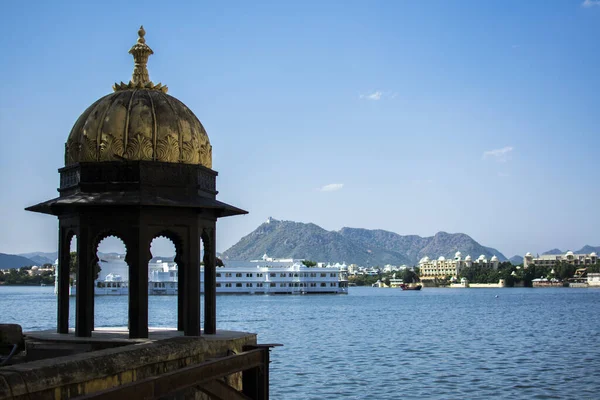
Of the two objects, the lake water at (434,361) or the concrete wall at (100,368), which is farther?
the lake water at (434,361)

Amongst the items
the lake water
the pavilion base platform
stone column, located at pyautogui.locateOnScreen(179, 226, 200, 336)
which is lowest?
the lake water

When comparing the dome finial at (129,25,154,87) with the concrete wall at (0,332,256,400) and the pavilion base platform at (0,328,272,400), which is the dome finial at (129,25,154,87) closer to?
the pavilion base platform at (0,328,272,400)

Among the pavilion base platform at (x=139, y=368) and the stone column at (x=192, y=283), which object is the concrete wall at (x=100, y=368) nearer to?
the pavilion base platform at (x=139, y=368)

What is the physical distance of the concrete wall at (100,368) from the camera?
24.1 ft

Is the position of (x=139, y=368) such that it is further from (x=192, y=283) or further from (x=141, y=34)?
(x=141, y=34)

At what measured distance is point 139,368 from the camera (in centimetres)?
928

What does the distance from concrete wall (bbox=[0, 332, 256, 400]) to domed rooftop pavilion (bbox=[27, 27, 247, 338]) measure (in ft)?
6.02

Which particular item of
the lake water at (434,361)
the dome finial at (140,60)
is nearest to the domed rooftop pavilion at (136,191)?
the dome finial at (140,60)

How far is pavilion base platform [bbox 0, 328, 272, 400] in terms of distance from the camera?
7637 mm

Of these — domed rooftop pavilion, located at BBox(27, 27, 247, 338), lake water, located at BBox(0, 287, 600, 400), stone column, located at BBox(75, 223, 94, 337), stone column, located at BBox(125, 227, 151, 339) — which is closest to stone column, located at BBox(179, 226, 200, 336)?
domed rooftop pavilion, located at BBox(27, 27, 247, 338)

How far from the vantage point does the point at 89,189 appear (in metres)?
12.8

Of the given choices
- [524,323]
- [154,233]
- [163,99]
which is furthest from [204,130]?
[524,323]

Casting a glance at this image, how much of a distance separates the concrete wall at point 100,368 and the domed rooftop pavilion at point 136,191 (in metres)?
1.83

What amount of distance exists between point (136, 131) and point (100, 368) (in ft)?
16.5
